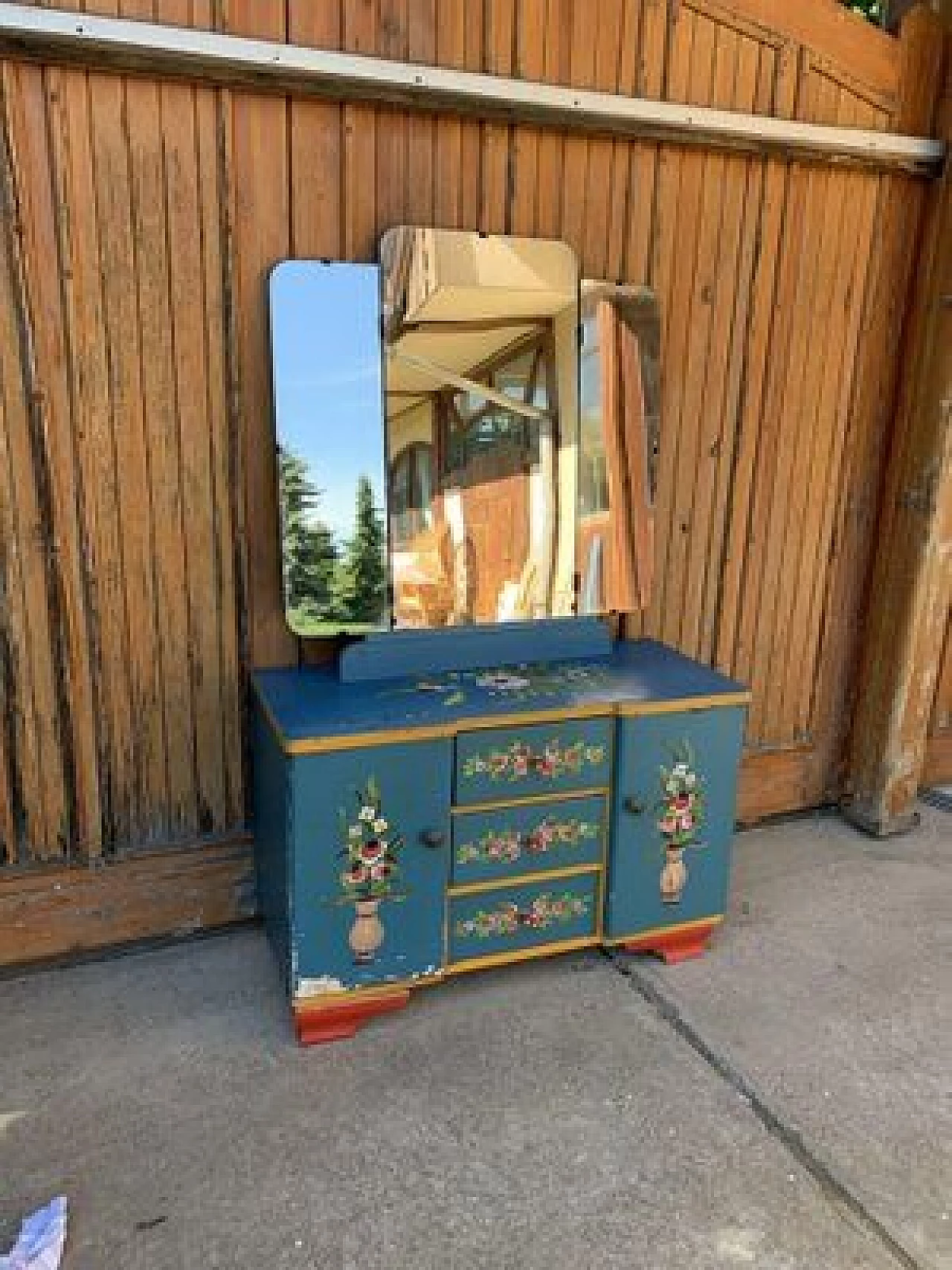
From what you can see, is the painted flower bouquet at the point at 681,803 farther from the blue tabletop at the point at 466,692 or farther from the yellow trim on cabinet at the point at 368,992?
the yellow trim on cabinet at the point at 368,992

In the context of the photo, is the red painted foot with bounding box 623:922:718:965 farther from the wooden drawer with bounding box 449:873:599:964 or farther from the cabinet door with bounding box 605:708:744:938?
the wooden drawer with bounding box 449:873:599:964

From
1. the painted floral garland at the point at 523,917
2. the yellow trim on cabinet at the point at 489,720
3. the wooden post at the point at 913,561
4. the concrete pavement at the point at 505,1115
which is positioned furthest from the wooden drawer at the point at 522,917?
the wooden post at the point at 913,561

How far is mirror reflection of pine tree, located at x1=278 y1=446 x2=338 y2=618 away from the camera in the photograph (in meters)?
2.27

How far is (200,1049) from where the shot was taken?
2096 mm

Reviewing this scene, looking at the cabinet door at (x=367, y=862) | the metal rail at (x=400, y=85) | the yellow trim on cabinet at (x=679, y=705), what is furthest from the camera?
the yellow trim on cabinet at (x=679, y=705)

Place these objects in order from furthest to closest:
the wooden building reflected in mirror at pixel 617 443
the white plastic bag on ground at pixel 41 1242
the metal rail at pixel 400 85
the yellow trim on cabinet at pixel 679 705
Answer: the wooden building reflected in mirror at pixel 617 443
the yellow trim on cabinet at pixel 679 705
the metal rail at pixel 400 85
the white plastic bag on ground at pixel 41 1242

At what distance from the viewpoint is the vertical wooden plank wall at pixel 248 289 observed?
6.75 ft

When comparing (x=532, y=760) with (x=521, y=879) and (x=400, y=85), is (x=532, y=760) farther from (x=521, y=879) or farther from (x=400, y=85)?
(x=400, y=85)

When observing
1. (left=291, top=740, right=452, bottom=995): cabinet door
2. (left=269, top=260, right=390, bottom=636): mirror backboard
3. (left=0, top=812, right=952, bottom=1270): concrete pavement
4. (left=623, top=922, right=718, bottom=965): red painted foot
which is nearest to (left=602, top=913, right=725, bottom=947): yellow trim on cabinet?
(left=623, top=922, right=718, bottom=965): red painted foot

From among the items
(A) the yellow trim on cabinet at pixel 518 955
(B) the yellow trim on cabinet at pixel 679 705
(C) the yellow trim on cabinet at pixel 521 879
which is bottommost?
(A) the yellow trim on cabinet at pixel 518 955

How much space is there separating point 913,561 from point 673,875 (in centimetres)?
141

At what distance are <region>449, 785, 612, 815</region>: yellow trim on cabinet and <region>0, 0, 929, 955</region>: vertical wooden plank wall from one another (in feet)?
2.14

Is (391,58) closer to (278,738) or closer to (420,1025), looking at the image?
(278,738)

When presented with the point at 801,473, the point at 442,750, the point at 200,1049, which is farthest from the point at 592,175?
the point at 200,1049
